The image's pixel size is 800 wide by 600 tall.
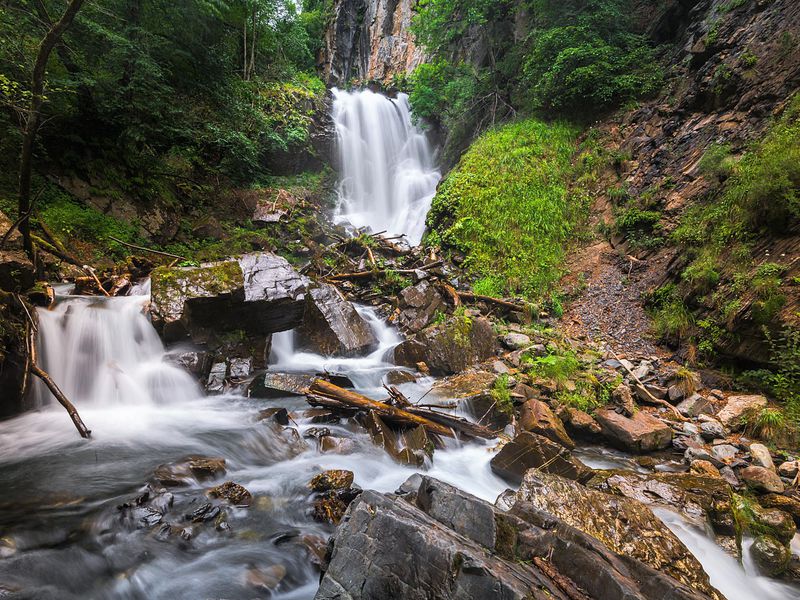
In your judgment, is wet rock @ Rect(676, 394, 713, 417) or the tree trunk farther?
wet rock @ Rect(676, 394, 713, 417)

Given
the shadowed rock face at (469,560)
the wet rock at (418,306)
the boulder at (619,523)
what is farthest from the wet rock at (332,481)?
the wet rock at (418,306)

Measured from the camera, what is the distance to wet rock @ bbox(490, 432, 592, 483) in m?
3.94

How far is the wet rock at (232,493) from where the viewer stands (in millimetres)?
3379

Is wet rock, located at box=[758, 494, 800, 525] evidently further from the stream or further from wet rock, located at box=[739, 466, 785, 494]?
the stream

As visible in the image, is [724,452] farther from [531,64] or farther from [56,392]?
[531,64]

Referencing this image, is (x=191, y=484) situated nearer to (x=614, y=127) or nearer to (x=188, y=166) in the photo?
(x=188, y=166)

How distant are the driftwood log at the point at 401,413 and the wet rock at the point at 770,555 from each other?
266cm

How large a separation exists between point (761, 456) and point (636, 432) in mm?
1227

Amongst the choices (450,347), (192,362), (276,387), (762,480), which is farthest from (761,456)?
(192,362)

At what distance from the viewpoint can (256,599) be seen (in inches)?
97.1

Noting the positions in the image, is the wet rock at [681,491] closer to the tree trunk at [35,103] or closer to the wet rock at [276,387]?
the wet rock at [276,387]

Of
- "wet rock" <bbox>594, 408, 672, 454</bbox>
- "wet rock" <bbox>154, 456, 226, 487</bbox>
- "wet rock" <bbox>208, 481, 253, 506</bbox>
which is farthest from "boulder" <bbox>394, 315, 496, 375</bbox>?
"wet rock" <bbox>208, 481, 253, 506</bbox>

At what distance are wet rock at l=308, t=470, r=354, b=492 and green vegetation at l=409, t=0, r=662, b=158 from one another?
1403 cm

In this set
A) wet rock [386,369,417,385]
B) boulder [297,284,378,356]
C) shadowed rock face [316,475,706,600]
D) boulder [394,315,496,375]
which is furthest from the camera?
boulder [297,284,378,356]
